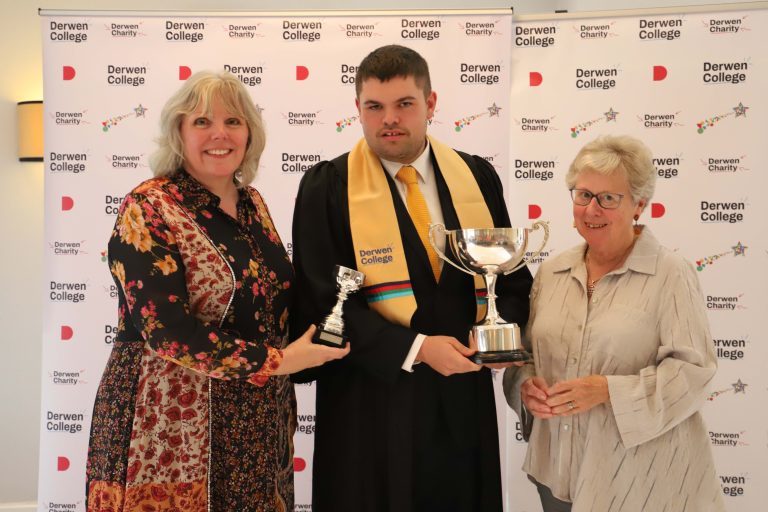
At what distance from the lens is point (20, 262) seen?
443 cm

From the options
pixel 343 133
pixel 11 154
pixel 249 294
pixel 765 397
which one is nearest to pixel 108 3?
pixel 11 154

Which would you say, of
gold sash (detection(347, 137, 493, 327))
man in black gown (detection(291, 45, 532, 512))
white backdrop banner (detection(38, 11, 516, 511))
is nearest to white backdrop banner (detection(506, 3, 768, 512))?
white backdrop banner (detection(38, 11, 516, 511))

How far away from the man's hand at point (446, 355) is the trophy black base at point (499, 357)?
0.02m

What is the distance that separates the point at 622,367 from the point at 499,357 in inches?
14.0

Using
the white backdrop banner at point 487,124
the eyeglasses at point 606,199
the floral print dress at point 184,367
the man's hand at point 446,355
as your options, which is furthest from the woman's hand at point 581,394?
the white backdrop banner at point 487,124

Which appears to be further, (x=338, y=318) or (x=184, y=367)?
(x=338, y=318)

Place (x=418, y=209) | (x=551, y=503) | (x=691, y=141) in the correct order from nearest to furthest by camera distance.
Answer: (x=551, y=503) < (x=418, y=209) < (x=691, y=141)

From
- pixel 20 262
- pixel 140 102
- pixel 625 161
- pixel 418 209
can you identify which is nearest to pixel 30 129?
pixel 20 262

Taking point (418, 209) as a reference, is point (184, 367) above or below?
below

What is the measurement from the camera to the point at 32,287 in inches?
175

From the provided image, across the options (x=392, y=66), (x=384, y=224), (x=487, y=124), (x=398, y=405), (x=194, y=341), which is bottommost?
(x=398, y=405)

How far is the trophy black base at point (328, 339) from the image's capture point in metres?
2.05

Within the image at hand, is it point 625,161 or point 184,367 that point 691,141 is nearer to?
point 625,161

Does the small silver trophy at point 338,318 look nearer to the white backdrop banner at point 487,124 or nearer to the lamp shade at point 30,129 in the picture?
the white backdrop banner at point 487,124
